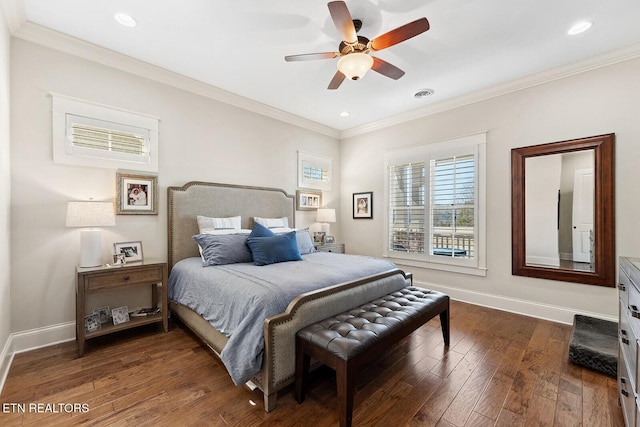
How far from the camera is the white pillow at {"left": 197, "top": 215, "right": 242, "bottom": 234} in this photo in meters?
3.25

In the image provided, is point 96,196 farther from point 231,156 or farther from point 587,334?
point 587,334

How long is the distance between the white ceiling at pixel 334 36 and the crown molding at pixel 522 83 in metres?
0.02

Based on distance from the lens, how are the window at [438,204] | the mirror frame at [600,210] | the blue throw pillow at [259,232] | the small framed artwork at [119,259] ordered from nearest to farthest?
the small framed artwork at [119,259]
the mirror frame at [600,210]
the blue throw pillow at [259,232]
the window at [438,204]

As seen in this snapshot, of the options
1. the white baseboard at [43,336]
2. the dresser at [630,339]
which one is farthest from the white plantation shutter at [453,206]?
the white baseboard at [43,336]

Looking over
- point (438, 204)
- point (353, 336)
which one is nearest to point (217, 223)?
point (353, 336)

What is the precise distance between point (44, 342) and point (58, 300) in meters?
0.37

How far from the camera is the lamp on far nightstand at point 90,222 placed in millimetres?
2350

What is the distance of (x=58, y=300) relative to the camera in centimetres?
256

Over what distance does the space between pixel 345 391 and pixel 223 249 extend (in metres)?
1.83

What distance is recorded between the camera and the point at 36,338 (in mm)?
2445

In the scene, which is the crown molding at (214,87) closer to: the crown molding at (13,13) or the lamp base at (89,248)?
the crown molding at (13,13)

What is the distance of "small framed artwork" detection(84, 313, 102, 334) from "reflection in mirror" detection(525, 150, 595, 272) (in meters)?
Result: 4.66

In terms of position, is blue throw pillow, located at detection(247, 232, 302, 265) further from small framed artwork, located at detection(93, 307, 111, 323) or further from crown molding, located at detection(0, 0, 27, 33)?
crown molding, located at detection(0, 0, 27, 33)

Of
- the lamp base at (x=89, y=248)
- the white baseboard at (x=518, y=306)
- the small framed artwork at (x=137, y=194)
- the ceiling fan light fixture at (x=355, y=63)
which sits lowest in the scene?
Result: the white baseboard at (x=518, y=306)
